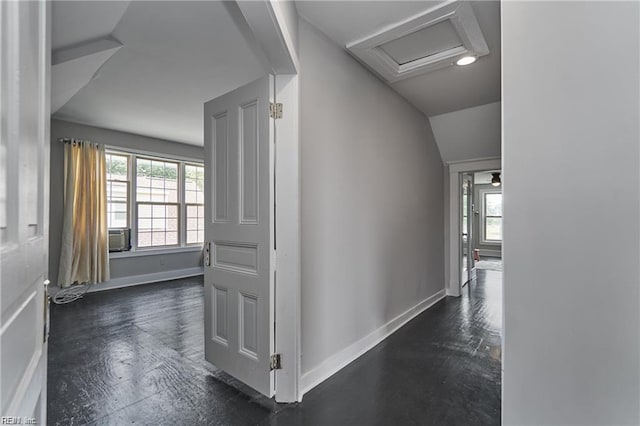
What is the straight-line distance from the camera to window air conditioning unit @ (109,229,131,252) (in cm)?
528

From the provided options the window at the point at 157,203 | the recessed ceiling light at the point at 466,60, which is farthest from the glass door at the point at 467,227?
the window at the point at 157,203

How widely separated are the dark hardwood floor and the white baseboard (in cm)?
6

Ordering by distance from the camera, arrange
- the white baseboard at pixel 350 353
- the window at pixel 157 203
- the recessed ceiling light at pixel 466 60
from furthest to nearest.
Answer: the window at pixel 157 203, the recessed ceiling light at pixel 466 60, the white baseboard at pixel 350 353

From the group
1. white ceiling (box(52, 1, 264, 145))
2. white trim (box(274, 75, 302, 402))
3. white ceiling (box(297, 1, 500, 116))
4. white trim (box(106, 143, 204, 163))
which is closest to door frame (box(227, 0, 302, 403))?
white trim (box(274, 75, 302, 402))

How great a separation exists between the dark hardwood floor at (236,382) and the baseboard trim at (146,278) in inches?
59.9

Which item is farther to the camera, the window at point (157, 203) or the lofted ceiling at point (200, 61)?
the window at point (157, 203)

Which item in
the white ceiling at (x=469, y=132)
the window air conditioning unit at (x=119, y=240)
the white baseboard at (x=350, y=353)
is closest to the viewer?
the white baseboard at (x=350, y=353)

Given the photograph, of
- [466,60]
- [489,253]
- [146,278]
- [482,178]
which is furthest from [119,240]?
[489,253]

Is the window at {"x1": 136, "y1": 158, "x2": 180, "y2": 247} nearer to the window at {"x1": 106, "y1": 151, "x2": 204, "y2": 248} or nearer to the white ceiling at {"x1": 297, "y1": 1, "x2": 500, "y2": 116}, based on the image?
the window at {"x1": 106, "y1": 151, "x2": 204, "y2": 248}

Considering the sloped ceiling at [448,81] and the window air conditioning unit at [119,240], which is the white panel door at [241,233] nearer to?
the sloped ceiling at [448,81]

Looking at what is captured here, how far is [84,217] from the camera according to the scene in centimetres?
482

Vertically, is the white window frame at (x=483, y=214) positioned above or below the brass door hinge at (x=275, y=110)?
below

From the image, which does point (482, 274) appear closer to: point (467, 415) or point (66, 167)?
point (467, 415)

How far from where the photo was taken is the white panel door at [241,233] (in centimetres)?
200
